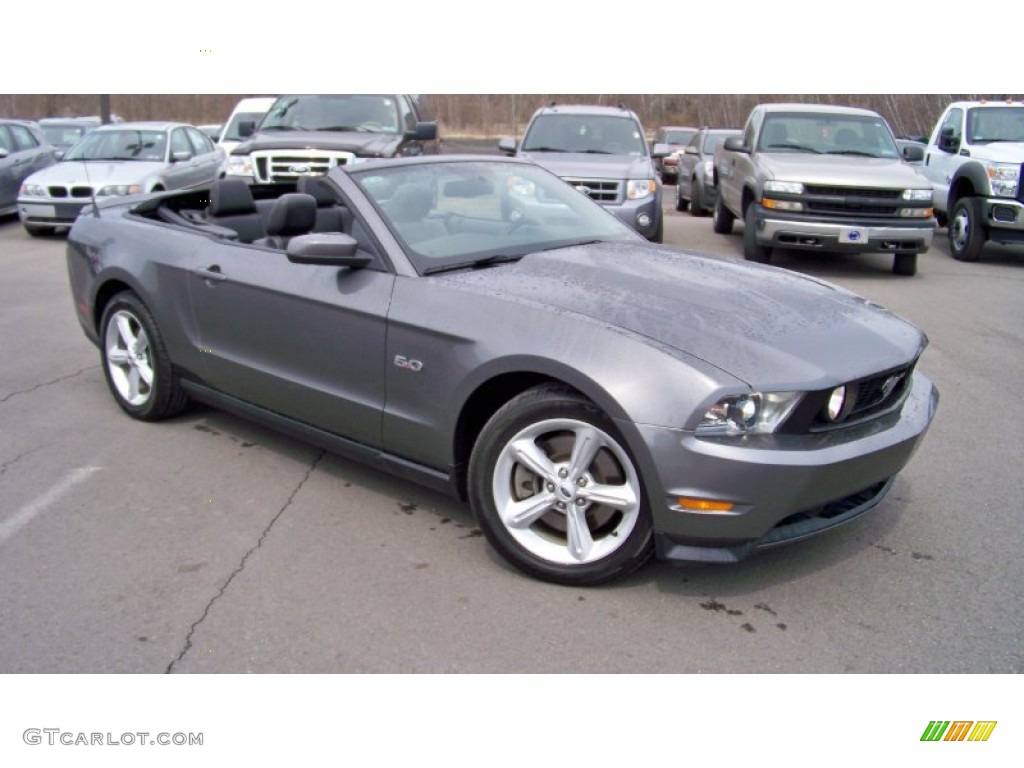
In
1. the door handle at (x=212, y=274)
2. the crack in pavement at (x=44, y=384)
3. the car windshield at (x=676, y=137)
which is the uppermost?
the car windshield at (x=676, y=137)

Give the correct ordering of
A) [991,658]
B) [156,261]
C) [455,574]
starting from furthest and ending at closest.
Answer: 1. [156,261]
2. [455,574]
3. [991,658]

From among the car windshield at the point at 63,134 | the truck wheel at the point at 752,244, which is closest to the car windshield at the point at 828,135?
the truck wheel at the point at 752,244

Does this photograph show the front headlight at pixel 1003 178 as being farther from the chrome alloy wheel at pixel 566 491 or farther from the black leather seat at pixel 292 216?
the chrome alloy wheel at pixel 566 491

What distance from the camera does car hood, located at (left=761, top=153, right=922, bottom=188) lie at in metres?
10.2

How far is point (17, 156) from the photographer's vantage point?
15414mm

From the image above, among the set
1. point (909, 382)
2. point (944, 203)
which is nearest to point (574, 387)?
point (909, 382)

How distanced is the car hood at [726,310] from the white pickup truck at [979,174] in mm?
8490

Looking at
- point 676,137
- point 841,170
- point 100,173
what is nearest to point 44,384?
point 100,173

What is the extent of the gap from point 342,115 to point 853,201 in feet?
20.6

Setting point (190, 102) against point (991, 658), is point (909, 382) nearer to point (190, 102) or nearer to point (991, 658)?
point (991, 658)

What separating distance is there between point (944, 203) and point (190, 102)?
34.1 metres

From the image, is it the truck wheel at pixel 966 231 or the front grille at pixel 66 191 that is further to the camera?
the front grille at pixel 66 191

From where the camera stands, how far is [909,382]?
12.4 ft

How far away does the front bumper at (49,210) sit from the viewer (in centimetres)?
1302
